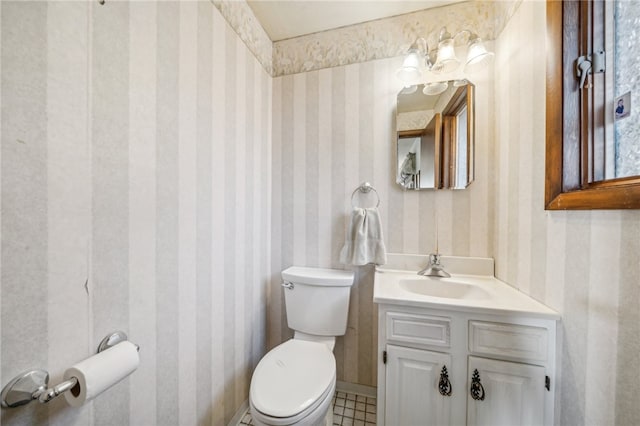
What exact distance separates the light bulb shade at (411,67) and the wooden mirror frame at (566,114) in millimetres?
552

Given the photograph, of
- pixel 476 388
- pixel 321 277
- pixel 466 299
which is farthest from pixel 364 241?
pixel 476 388

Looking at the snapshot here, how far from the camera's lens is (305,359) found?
1152mm

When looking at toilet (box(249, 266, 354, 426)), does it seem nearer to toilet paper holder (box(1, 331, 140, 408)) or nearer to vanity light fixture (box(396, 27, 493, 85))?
toilet paper holder (box(1, 331, 140, 408))

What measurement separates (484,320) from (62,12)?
5.36ft

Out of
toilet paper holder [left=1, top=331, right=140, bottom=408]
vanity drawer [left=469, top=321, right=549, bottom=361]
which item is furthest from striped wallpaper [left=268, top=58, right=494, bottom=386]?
toilet paper holder [left=1, top=331, right=140, bottom=408]

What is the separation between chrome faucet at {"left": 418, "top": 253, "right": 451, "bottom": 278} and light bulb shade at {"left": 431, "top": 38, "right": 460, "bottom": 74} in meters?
1.09

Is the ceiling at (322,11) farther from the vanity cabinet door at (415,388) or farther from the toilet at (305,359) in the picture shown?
the vanity cabinet door at (415,388)

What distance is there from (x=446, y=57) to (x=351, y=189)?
0.90m

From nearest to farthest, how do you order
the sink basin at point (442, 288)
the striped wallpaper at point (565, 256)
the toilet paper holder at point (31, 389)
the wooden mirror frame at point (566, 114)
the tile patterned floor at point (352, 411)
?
the toilet paper holder at point (31, 389), the striped wallpaper at point (565, 256), the wooden mirror frame at point (566, 114), the sink basin at point (442, 288), the tile patterned floor at point (352, 411)

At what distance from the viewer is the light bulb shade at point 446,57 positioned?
1.29 metres

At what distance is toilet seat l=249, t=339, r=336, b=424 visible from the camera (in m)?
0.87

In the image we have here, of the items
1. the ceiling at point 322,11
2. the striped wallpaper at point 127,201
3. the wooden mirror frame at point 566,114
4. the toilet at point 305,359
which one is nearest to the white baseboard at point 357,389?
the toilet at point 305,359

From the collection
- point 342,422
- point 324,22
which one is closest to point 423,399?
point 342,422

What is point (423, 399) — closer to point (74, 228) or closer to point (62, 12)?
point (74, 228)
